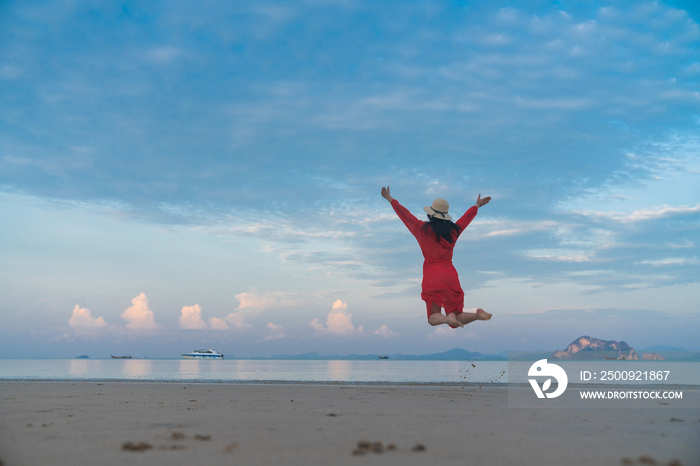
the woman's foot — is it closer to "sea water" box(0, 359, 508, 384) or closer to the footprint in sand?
the footprint in sand

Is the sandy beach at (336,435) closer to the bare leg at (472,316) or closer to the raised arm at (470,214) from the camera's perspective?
the bare leg at (472,316)

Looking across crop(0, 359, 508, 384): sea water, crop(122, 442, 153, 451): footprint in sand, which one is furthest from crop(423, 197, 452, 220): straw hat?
crop(0, 359, 508, 384): sea water

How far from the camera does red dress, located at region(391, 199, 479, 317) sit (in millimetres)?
7176

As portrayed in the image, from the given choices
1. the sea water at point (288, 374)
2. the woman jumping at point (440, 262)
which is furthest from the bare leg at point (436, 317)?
the sea water at point (288, 374)

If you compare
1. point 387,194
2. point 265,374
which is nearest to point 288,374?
point 265,374

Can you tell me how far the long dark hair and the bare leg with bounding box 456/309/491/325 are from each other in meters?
1.21

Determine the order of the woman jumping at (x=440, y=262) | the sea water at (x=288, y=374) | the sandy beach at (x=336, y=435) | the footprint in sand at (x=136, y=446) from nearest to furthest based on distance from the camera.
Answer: the sandy beach at (x=336, y=435) < the footprint in sand at (x=136, y=446) < the woman jumping at (x=440, y=262) < the sea water at (x=288, y=374)

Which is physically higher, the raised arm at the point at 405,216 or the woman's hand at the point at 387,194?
the woman's hand at the point at 387,194

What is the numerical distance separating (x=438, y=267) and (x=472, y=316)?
96 centimetres

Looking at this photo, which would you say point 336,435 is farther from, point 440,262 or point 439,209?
point 439,209

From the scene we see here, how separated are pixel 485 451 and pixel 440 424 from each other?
66.9 inches

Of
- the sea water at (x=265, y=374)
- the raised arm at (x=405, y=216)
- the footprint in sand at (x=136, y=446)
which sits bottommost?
the sea water at (x=265, y=374)

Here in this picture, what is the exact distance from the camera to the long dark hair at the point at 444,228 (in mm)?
7355

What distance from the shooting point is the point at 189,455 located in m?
3.90
